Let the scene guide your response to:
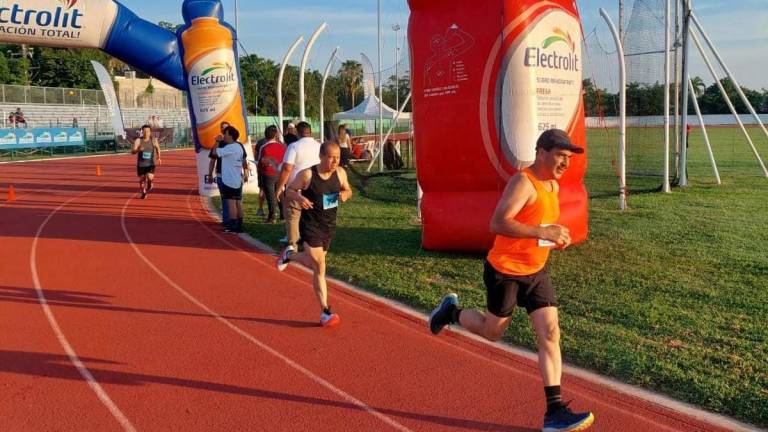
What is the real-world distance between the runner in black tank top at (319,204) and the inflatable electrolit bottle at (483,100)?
3023 mm

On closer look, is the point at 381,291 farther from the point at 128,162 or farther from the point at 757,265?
the point at 128,162

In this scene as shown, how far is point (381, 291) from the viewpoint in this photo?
7.91 meters

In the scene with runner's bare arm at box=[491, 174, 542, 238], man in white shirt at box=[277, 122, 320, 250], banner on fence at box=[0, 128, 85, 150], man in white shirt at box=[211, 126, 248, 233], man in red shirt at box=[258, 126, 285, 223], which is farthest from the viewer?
banner on fence at box=[0, 128, 85, 150]

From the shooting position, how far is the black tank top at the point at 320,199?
647cm

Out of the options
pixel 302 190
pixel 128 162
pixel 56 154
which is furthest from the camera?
pixel 56 154

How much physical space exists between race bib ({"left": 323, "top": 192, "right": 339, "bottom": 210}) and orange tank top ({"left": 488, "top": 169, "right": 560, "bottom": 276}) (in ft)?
8.17

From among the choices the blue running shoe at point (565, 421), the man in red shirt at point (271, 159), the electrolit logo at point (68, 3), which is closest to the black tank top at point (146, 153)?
the electrolit logo at point (68, 3)

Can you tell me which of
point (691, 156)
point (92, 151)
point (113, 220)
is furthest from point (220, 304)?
point (92, 151)

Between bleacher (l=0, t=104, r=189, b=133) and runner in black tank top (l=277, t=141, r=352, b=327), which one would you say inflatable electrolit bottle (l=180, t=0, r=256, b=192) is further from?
bleacher (l=0, t=104, r=189, b=133)

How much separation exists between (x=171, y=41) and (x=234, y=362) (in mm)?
14020

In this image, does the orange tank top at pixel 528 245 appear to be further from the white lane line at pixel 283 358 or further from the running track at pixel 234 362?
the white lane line at pixel 283 358

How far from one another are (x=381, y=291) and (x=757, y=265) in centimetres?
484

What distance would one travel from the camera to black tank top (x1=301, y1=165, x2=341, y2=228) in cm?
647

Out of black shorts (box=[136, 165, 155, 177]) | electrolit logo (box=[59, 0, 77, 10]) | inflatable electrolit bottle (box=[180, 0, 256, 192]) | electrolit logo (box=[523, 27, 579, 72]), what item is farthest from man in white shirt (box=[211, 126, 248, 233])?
electrolit logo (box=[59, 0, 77, 10])
